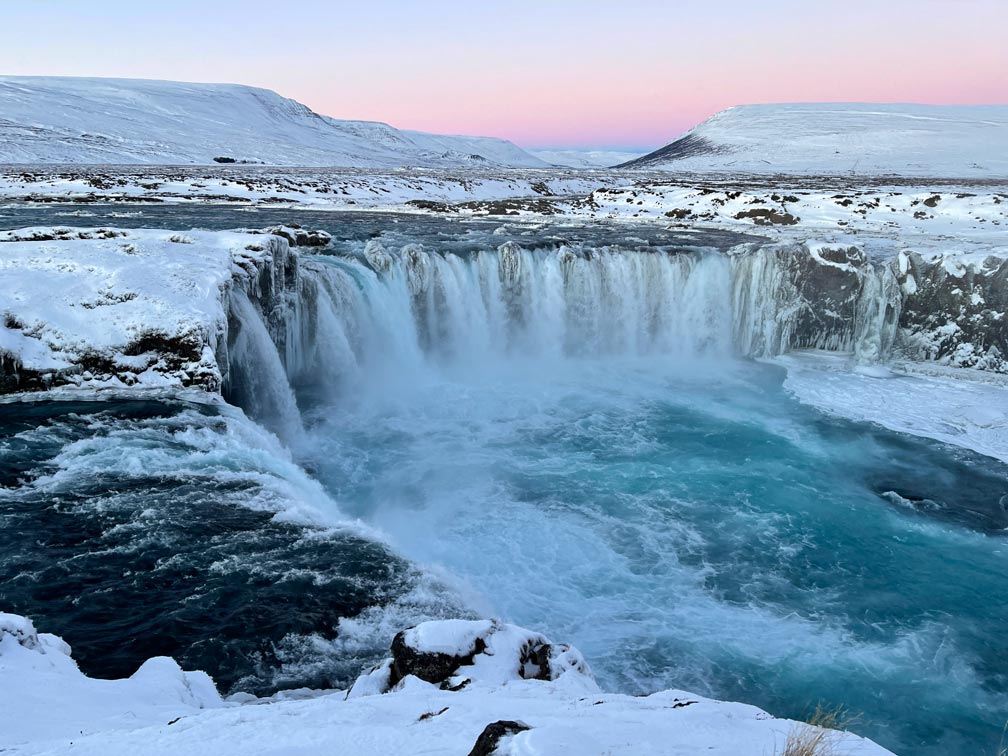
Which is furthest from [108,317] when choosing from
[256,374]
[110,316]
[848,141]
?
[848,141]

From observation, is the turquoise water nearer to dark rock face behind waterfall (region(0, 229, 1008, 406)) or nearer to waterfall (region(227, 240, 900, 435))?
waterfall (region(227, 240, 900, 435))

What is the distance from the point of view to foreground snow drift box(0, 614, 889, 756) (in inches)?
158

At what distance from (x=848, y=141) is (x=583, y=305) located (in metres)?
118

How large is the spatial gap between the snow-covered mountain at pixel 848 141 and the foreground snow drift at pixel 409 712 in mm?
96440

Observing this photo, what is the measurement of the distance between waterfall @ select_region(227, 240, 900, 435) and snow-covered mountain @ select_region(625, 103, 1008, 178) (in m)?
74.6

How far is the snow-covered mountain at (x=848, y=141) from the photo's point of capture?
9882 centimetres

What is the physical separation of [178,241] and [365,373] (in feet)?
20.2

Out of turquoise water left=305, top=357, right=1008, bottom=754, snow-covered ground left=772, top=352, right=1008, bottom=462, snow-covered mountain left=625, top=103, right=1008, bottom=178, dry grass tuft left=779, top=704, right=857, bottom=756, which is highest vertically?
snow-covered mountain left=625, top=103, right=1008, bottom=178

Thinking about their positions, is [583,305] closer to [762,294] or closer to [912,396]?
[762,294]

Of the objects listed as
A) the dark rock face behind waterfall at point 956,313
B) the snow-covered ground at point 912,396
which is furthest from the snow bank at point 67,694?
the dark rock face behind waterfall at point 956,313

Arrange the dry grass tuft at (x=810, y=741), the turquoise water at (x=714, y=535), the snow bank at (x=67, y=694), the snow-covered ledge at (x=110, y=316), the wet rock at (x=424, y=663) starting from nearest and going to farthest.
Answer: the dry grass tuft at (x=810, y=741)
the snow bank at (x=67, y=694)
the wet rock at (x=424, y=663)
the turquoise water at (x=714, y=535)
the snow-covered ledge at (x=110, y=316)

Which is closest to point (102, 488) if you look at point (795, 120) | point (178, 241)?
point (178, 241)

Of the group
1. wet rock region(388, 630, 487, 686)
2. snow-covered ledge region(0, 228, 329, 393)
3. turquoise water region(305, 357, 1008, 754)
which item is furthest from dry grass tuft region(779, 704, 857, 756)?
snow-covered ledge region(0, 228, 329, 393)

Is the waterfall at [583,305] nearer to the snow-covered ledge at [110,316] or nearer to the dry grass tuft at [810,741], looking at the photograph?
the snow-covered ledge at [110,316]
